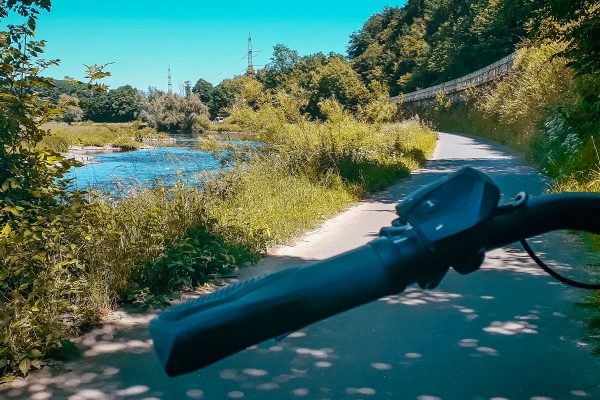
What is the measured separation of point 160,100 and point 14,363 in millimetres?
48073

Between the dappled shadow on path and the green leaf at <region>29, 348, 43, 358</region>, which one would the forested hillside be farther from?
the green leaf at <region>29, 348, 43, 358</region>

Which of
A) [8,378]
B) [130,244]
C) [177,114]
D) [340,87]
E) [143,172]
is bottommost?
[8,378]

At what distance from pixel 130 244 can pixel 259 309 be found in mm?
6634

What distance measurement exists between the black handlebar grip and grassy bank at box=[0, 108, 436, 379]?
186 inches

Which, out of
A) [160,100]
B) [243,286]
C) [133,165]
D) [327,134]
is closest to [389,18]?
[160,100]

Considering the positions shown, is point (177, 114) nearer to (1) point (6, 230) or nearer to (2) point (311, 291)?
(1) point (6, 230)

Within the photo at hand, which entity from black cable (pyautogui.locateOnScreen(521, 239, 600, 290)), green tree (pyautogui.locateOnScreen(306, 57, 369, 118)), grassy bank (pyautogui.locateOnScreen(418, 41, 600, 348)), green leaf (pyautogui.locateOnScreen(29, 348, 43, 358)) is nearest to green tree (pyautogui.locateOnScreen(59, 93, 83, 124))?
green leaf (pyautogui.locateOnScreen(29, 348, 43, 358))

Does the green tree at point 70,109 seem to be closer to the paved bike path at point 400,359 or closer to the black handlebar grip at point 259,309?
the paved bike path at point 400,359

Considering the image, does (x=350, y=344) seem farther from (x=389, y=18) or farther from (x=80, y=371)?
(x=389, y=18)

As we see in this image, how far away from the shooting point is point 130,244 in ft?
23.2

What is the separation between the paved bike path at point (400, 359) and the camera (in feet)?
15.1

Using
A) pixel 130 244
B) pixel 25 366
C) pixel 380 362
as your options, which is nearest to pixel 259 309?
pixel 380 362

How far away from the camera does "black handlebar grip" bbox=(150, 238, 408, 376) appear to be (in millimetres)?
687

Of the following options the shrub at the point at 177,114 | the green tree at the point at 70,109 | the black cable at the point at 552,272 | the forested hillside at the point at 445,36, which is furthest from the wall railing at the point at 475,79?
the black cable at the point at 552,272
